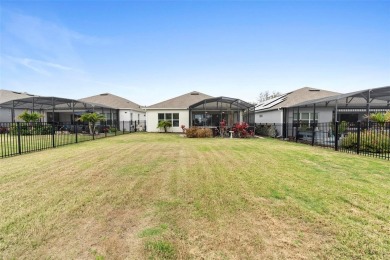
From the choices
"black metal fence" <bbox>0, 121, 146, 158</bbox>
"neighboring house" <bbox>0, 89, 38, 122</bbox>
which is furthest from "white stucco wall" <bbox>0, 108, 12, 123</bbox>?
"black metal fence" <bbox>0, 121, 146, 158</bbox>

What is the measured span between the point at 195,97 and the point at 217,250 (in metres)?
26.2

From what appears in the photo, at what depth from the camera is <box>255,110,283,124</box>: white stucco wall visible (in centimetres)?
2014

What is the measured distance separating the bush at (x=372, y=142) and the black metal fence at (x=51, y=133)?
15227 millimetres

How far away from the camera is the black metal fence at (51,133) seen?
10.5m

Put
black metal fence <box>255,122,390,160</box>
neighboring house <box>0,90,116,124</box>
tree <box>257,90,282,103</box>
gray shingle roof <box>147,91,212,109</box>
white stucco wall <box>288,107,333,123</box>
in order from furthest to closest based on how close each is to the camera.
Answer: tree <box>257,90,282,103</box>
gray shingle roof <box>147,91,212,109</box>
neighboring house <box>0,90,116,124</box>
white stucco wall <box>288,107,333,123</box>
black metal fence <box>255,122,390,160</box>

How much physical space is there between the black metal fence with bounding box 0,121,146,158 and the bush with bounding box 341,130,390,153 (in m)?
15.2

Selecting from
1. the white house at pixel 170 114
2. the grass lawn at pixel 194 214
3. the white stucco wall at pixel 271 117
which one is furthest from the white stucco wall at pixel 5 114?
the white stucco wall at pixel 271 117

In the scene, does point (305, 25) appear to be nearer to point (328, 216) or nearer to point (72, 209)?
point (328, 216)

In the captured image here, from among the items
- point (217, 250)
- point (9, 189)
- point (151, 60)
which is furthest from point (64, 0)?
point (217, 250)

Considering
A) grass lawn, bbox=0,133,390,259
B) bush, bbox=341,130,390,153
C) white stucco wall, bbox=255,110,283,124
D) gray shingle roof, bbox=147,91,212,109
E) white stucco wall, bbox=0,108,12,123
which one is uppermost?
gray shingle roof, bbox=147,91,212,109

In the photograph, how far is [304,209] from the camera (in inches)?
136

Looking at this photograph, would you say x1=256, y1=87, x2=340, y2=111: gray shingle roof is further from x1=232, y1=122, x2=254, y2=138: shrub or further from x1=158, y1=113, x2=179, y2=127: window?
x1=158, y1=113, x2=179, y2=127: window

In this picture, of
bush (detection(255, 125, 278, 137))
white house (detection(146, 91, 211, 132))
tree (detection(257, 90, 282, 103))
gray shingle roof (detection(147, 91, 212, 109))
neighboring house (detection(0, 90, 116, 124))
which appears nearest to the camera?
bush (detection(255, 125, 278, 137))

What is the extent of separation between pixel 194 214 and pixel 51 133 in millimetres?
14289
